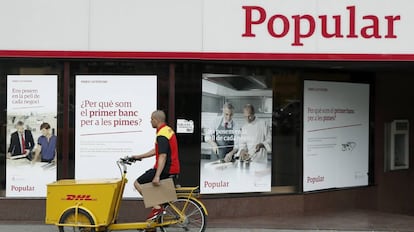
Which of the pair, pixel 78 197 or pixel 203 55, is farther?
pixel 203 55

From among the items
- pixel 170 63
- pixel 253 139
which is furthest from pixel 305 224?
pixel 170 63

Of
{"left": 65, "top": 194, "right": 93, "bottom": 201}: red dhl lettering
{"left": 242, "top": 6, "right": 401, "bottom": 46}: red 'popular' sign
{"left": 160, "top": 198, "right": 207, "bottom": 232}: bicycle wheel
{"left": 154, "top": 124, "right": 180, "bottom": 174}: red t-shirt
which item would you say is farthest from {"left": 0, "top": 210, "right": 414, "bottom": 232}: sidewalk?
{"left": 242, "top": 6, "right": 401, "bottom": 46}: red 'popular' sign

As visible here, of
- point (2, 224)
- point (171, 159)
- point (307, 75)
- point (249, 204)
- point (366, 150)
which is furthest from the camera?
point (366, 150)

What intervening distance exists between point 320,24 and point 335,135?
7.58 ft

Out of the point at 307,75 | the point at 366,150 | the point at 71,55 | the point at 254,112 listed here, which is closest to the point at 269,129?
the point at 254,112

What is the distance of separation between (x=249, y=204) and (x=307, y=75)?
7.79ft

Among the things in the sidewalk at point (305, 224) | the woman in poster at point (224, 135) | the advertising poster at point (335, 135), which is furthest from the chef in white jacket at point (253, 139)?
the sidewalk at point (305, 224)

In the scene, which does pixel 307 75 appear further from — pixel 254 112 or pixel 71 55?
pixel 71 55

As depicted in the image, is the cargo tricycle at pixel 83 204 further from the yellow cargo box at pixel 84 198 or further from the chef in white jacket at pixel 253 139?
the chef in white jacket at pixel 253 139

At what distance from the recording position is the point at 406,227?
869 cm

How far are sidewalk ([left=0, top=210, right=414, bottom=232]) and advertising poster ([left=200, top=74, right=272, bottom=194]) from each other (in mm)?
587

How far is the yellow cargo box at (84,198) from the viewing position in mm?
6949

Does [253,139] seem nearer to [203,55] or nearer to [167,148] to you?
[203,55]

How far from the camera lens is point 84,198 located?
6.97 m
